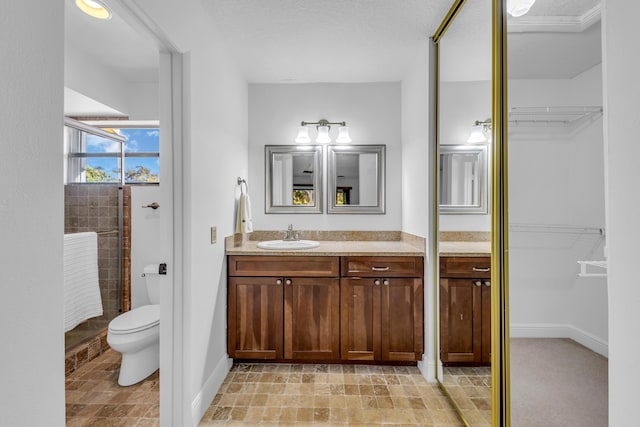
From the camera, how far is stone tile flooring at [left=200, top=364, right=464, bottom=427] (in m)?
1.87

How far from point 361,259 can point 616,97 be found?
1806 mm

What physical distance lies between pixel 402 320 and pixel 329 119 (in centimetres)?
193

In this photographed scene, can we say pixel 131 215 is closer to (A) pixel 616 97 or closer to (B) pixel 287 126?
(B) pixel 287 126

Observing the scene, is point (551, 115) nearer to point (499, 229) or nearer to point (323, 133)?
point (499, 229)

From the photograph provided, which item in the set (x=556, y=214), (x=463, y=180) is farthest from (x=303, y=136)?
(x=556, y=214)

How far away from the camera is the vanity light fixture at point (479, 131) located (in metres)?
1.51

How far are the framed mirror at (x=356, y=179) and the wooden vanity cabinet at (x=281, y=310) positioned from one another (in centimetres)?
90

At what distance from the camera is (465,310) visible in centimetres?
175

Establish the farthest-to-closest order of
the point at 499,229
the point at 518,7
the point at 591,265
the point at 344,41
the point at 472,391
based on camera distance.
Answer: the point at 344,41 < the point at 472,391 < the point at 499,229 < the point at 518,7 < the point at 591,265

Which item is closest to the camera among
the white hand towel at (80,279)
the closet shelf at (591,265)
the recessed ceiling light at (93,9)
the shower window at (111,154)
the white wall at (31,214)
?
the white wall at (31,214)

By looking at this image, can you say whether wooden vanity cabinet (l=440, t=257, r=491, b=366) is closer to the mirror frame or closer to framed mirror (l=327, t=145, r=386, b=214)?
the mirror frame

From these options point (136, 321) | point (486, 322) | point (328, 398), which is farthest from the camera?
point (136, 321)

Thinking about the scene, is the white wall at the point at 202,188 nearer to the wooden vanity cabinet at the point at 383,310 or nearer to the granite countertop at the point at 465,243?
the wooden vanity cabinet at the point at 383,310

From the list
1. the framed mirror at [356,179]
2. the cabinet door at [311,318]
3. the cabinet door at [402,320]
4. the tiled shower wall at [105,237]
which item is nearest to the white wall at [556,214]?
the cabinet door at [402,320]
